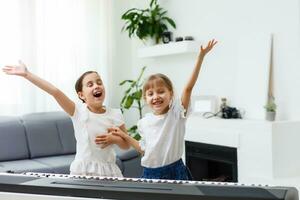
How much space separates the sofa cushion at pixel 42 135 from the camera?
412cm

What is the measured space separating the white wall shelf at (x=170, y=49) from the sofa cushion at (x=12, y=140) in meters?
1.67

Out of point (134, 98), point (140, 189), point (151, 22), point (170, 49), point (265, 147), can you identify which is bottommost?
point (265, 147)

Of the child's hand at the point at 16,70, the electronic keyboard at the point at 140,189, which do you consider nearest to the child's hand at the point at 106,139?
the child's hand at the point at 16,70

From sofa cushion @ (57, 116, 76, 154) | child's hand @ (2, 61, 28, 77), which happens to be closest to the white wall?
sofa cushion @ (57, 116, 76, 154)

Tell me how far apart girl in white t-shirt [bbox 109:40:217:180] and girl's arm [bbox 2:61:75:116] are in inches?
10.0

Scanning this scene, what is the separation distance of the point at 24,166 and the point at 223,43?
2.22m

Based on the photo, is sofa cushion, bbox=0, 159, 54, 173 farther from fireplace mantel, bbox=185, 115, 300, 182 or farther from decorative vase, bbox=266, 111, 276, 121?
decorative vase, bbox=266, 111, 276, 121

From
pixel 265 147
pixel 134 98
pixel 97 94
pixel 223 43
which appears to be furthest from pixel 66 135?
pixel 97 94

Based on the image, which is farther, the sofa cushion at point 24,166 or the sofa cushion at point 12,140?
the sofa cushion at point 12,140

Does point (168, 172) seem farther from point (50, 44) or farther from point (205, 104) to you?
point (50, 44)

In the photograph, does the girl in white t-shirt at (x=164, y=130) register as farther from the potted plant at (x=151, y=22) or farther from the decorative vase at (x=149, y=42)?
the decorative vase at (x=149, y=42)

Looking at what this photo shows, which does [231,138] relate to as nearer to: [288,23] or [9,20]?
[288,23]

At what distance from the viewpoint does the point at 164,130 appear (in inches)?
77.5

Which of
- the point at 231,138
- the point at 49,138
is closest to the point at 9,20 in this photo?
the point at 49,138
